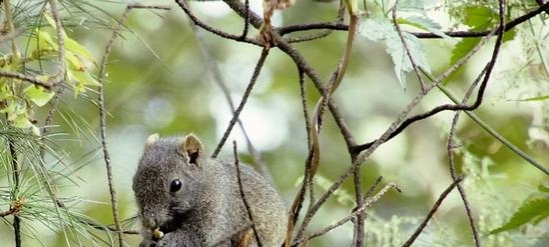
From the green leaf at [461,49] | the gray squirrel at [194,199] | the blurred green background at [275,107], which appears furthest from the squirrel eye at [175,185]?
the blurred green background at [275,107]

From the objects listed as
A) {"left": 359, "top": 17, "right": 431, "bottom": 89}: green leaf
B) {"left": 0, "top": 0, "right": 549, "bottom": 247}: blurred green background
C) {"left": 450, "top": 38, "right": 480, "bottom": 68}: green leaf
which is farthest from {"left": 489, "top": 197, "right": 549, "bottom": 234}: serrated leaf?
{"left": 0, "top": 0, "right": 549, "bottom": 247}: blurred green background

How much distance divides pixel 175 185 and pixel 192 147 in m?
0.14

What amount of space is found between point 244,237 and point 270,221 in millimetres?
306

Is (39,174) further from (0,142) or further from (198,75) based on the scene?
(198,75)

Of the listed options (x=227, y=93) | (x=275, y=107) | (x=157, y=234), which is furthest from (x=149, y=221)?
(x=275, y=107)

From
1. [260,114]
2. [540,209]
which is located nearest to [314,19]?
[260,114]

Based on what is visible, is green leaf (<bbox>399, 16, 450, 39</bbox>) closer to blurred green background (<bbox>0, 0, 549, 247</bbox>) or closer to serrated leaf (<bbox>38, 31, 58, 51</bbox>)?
serrated leaf (<bbox>38, 31, 58, 51</bbox>)

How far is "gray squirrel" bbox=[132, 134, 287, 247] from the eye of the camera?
2414 millimetres

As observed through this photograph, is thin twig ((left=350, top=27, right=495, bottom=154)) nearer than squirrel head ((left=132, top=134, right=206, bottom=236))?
Yes

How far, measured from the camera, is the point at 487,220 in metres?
2.98

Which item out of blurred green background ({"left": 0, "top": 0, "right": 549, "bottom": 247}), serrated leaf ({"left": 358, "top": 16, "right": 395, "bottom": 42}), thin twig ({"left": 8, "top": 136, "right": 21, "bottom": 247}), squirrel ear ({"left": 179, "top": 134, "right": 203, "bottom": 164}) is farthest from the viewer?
blurred green background ({"left": 0, "top": 0, "right": 549, "bottom": 247})

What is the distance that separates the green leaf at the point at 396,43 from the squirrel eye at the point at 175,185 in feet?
2.95

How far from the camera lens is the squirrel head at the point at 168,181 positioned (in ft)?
7.87

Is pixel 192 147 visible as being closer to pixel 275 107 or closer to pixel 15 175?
pixel 15 175
